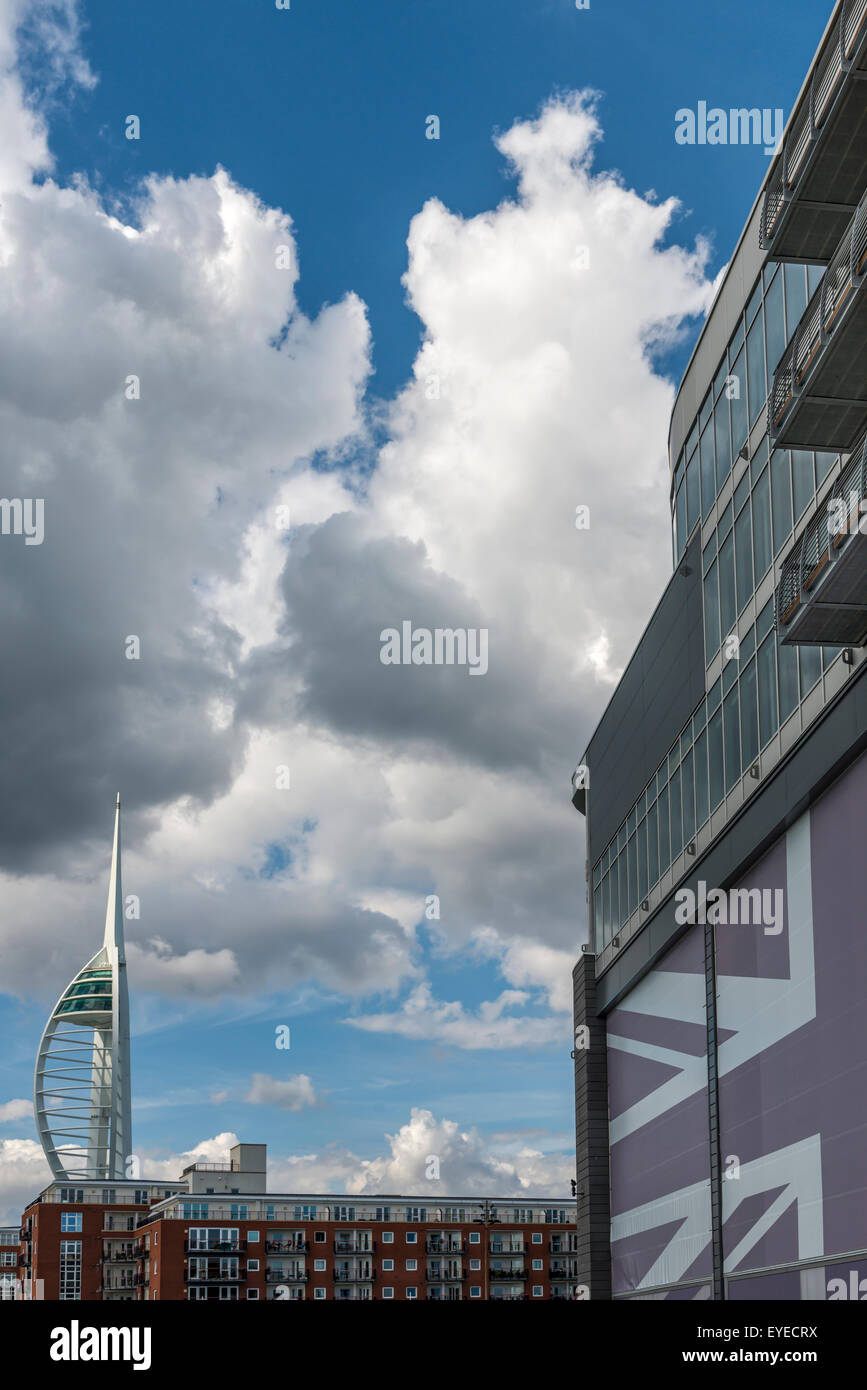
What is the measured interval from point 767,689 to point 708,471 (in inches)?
371

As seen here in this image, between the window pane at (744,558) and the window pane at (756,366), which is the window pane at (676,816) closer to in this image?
the window pane at (744,558)

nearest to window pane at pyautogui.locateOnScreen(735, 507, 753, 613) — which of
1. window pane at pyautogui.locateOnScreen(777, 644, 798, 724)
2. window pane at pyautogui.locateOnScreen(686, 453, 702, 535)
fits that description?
window pane at pyautogui.locateOnScreen(777, 644, 798, 724)

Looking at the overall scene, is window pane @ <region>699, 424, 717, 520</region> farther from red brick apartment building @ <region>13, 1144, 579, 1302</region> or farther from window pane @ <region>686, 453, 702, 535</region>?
red brick apartment building @ <region>13, 1144, 579, 1302</region>

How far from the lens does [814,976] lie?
3020 cm

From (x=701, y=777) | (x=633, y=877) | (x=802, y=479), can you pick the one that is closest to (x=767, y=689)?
(x=802, y=479)

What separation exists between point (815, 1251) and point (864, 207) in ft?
67.3

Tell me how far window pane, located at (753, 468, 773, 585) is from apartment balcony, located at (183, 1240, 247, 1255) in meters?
127

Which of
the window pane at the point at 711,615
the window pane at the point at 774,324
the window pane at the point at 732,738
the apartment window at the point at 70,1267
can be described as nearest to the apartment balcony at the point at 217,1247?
the apartment window at the point at 70,1267

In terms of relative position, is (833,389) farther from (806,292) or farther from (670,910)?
(670,910)

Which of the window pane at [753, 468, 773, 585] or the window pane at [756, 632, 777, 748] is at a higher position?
the window pane at [753, 468, 773, 585]

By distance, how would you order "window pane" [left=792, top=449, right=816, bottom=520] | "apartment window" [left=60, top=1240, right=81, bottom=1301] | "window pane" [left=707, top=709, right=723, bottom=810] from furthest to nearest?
"apartment window" [left=60, top=1240, right=81, bottom=1301] → "window pane" [left=707, top=709, right=723, bottom=810] → "window pane" [left=792, top=449, right=816, bottom=520]

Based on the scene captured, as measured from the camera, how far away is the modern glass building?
2797 centimetres

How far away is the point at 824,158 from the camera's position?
28.0 meters
